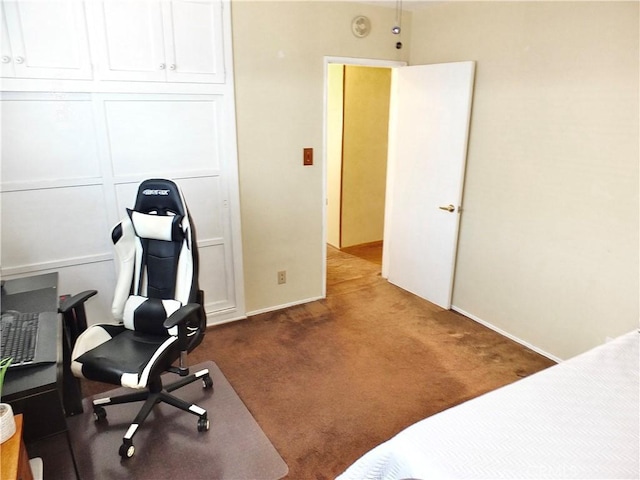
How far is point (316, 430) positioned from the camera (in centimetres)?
227

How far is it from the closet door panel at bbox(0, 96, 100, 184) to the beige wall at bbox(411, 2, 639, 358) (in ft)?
8.80

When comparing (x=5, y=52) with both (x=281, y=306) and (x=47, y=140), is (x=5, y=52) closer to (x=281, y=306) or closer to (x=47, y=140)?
(x=47, y=140)

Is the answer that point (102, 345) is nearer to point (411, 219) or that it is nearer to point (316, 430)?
point (316, 430)

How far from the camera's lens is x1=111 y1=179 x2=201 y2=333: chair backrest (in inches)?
87.4

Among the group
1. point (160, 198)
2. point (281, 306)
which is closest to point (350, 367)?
point (281, 306)

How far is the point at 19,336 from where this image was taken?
1740 millimetres

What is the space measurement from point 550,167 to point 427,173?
3.42 feet

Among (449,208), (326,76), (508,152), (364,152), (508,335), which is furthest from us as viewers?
(364,152)

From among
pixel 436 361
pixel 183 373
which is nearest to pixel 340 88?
pixel 436 361

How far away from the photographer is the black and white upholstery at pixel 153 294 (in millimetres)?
2131

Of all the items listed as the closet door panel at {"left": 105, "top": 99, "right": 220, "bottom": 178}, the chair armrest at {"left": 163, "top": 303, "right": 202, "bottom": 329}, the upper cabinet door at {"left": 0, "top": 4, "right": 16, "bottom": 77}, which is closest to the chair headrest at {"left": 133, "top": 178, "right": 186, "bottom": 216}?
the chair armrest at {"left": 163, "top": 303, "right": 202, "bottom": 329}

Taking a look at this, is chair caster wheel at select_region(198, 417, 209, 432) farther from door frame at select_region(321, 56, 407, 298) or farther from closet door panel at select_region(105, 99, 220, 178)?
door frame at select_region(321, 56, 407, 298)

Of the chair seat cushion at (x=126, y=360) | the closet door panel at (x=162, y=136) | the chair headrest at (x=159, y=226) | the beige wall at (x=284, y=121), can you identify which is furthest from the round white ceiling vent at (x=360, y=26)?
the chair seat cushion at (x=126, y=360)

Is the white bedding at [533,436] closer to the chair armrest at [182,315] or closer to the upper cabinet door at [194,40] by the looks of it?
the chair armrest at [182,315]
